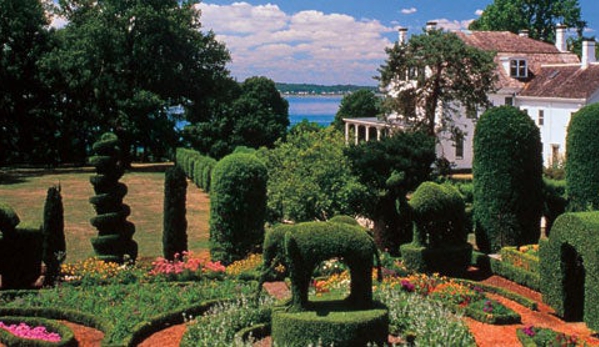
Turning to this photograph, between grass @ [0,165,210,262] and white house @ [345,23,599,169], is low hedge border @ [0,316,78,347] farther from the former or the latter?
white house @ [345,23,599,169]

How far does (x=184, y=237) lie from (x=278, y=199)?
560 cm

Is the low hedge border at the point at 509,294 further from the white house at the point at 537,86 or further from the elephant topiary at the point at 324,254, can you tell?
the white house at the point at 537,86

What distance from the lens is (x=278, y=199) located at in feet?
97.7

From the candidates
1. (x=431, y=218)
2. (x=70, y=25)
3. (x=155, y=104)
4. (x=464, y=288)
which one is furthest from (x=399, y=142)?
A: (x=70, y=25)

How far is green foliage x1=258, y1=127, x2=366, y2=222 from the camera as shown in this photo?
94.5 feet

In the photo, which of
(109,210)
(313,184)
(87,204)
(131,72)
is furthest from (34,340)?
(131,72)

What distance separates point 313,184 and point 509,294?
35.0 feet

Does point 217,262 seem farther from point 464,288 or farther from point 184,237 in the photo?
point 464,288

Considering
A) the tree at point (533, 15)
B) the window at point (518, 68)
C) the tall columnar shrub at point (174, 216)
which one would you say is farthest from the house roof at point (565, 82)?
the tall columnar shrub at point (174, 216)

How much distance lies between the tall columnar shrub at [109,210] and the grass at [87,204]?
8.23 ft

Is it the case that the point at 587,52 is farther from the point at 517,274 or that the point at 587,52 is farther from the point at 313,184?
the point at 517,274

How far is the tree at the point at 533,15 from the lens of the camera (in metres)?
73.2

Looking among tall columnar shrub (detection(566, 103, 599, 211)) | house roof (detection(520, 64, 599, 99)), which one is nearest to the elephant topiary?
tall columnar shrub (detection(566, 103, 599, 211))

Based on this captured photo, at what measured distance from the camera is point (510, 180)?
25391 mm
